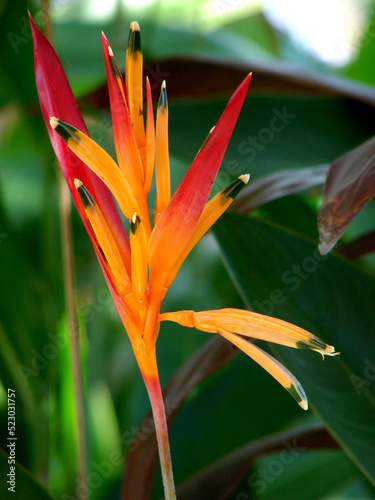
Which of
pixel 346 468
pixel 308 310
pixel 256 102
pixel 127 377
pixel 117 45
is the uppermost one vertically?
pixel 117 45

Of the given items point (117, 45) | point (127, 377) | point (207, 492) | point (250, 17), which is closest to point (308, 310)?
point (207, 492)

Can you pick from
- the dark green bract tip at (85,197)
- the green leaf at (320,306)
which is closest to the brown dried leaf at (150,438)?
the green leaf at (320,306)

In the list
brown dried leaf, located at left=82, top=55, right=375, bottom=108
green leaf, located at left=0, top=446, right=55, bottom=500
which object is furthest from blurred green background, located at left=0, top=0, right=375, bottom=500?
green leaf, located at left=0, top=446, right=55, bottom=500

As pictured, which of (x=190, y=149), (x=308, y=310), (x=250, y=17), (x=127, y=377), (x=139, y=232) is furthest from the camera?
(x=250, y=17)

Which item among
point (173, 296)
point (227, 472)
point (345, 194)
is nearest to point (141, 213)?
point (345, 194)

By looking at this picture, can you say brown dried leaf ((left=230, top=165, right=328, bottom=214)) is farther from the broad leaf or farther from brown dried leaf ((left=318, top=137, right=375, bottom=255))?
the broad leaf

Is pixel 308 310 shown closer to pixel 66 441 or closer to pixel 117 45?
pixel 66 441
